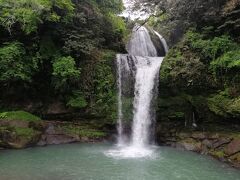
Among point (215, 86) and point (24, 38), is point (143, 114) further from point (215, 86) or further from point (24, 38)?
point (24, 38)

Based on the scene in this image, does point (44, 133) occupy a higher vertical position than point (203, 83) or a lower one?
lower

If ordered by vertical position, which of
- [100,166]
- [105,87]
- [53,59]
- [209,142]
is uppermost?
[53,59]

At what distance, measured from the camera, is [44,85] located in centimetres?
1762

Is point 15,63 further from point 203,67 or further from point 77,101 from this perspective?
point 203,67

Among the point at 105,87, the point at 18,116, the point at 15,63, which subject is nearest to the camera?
the point at 18,116

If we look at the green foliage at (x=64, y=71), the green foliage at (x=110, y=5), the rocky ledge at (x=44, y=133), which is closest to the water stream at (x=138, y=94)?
the rocky ledge at (x=44, y=133)

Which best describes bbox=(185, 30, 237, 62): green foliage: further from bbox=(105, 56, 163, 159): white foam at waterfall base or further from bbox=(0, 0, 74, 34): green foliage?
bbox=(0, 0, 74, 34): green foliage

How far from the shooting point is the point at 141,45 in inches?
919

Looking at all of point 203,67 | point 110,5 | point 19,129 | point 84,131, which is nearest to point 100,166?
point 84,131

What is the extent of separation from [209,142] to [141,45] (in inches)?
422

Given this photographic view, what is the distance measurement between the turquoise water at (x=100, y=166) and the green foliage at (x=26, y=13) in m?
6.15

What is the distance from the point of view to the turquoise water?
439 inches

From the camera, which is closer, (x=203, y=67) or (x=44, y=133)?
(x=203, y=67)

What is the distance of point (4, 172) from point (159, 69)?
→ 9276mm
